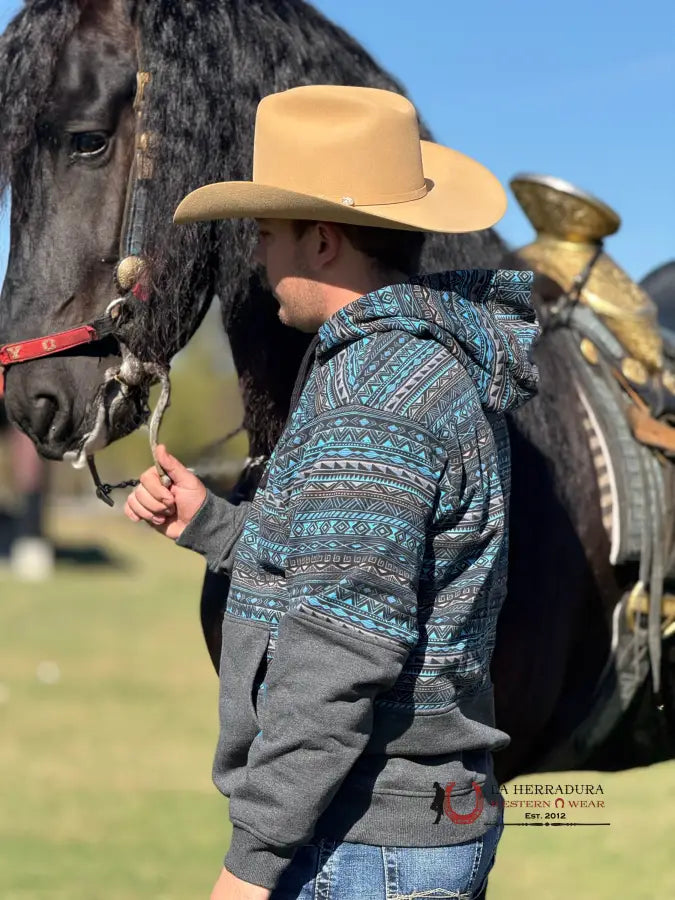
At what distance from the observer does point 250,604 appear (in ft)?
4.68

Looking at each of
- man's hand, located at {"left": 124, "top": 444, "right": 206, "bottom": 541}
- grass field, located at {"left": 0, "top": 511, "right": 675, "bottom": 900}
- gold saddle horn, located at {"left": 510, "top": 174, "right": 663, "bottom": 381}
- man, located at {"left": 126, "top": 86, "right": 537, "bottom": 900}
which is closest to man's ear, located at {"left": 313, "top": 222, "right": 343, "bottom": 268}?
man, located at {"left": 126, "top": 86, "right": 537, "bottom": 900}

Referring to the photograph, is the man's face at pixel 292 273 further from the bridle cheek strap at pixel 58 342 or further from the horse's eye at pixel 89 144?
the horse's eye at pixel 89 144

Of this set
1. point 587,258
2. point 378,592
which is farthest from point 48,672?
point 378,592

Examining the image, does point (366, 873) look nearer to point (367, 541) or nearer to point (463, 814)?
point (463, 814)

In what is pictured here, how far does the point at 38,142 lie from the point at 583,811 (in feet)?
12.3

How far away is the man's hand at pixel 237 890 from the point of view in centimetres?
133

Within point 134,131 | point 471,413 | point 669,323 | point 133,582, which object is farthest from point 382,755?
point 133,582

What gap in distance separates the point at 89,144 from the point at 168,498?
29.6 inches

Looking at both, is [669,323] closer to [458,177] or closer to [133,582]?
[458,177]

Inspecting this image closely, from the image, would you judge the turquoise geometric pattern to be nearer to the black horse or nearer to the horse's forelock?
the black horse

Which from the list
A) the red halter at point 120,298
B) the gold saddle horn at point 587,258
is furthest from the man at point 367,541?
the gold saddle horn at point 587,258

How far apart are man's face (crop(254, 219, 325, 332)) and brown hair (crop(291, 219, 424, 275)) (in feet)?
0.05

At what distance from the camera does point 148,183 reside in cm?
196

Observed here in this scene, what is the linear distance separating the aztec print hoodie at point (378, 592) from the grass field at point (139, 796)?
266 cm
